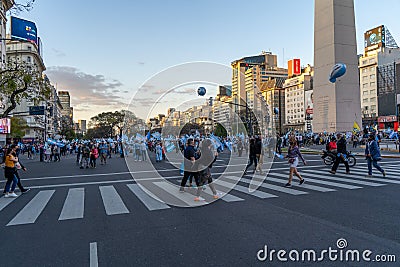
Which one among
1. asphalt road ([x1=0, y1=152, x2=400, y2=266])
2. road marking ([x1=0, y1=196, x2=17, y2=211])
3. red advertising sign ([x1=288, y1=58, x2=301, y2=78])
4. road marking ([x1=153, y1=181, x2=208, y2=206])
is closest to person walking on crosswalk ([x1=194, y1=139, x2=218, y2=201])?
road marking ([x1=153, y1=181, x2=208, y2=206])

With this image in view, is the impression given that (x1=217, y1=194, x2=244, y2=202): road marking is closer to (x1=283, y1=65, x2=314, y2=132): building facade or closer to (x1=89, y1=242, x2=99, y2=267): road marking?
(x1=89, y1=242, x2=99, y2=267): road marking

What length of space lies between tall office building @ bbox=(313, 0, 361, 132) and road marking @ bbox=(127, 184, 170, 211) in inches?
1421

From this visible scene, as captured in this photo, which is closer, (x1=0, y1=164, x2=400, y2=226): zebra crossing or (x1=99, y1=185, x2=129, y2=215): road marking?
(x1=99, y1=185, x2=129, y2=215): road marking

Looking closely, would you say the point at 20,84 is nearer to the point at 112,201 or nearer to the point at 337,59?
the point at 112,201

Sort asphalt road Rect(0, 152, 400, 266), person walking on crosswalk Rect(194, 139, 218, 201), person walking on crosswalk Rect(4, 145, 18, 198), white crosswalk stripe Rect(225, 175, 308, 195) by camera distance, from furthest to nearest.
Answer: person walking on crosswalk Rect(4, 145, 18, 198) → white crosswalk stripe Rect(225, 175, 308, 195) → person walking on crosswalk Rect(194, 139, 218, 201) → asphalt road Rect(0, 152, 400, 266)

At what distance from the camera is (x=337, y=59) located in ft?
133

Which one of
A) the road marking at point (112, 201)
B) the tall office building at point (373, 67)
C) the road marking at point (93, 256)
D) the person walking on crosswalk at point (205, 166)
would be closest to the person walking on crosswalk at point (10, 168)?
the road marking at point (112, 201)

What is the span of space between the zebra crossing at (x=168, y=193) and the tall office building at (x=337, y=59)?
30314 mm

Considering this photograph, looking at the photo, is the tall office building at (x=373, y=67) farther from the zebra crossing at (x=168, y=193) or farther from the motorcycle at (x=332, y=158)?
the zebra crossing at (x=168, y=193)

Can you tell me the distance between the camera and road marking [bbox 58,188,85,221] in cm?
734

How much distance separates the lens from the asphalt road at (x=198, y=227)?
15.5 ft

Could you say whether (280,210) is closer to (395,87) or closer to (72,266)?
(72,266)

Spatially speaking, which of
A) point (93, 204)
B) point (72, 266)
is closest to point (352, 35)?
point (93, 204)

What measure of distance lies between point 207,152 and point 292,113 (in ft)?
431
